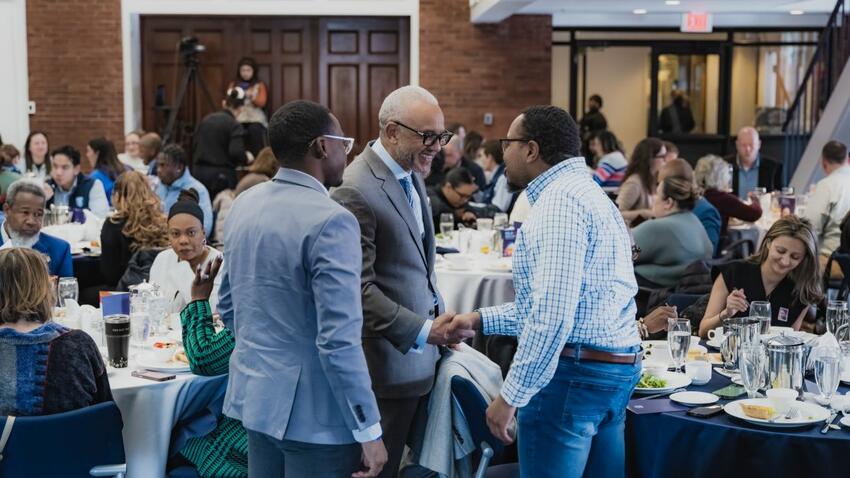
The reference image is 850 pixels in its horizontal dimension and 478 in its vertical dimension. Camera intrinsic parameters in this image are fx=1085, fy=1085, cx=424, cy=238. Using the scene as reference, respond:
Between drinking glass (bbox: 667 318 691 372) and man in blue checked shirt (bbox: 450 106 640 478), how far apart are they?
77 cm

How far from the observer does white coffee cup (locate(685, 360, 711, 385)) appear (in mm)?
3707

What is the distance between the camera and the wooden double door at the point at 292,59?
13.8 m

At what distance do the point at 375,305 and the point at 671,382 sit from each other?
1108 millimetres

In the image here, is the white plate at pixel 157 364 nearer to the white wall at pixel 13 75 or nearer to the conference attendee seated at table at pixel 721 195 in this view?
the conference attendee seated at table at pixel 721 195

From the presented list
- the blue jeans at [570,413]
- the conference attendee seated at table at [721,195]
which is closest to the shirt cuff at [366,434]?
the blue jeans at [570,413]

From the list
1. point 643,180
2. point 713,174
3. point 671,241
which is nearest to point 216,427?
point 671,241

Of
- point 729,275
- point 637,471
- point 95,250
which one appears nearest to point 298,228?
point 637,471

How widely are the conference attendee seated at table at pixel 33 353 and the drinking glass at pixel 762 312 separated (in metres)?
2.43

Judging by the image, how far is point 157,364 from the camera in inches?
152

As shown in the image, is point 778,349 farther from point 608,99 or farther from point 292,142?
point 608,99

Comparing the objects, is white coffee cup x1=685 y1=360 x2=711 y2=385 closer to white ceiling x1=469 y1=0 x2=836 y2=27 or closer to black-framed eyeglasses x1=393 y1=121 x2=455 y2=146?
black-framed eyeglasses x1=393 y1=121 x2=455 y2=146

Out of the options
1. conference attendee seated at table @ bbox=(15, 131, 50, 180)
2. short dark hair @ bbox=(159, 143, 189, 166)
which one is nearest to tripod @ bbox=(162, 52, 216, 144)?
conference attendee seated at table @ bbox=(15, 131, 50, 180)

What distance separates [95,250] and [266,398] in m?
5.04

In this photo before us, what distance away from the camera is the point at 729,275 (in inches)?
185
